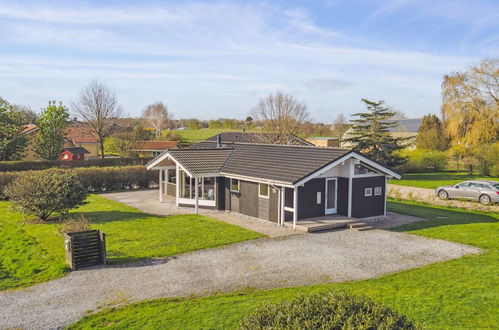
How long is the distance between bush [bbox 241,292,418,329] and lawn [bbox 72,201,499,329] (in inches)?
130

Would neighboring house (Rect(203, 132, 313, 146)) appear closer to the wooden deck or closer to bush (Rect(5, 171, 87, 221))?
the wooden deck

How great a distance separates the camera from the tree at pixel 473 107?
3759 cm

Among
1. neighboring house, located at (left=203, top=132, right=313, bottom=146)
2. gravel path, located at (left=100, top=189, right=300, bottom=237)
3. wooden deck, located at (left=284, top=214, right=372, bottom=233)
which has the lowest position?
gravel path, located at (left=100, top=189, right=300, bottom=237)

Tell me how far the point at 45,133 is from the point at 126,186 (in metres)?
14.6

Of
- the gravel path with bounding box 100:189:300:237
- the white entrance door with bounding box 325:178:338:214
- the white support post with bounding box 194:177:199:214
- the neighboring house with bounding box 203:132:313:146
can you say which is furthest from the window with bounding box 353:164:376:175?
the neighboring house with bounding box 203:132:313:146

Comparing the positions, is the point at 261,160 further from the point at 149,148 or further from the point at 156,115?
the point at 156,115

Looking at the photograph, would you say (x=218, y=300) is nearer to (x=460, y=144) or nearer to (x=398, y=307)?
(x=398, y=307)

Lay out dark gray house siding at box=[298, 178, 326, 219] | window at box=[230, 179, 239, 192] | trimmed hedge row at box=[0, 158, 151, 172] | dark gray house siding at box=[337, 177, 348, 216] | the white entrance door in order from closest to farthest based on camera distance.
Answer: dark gray house siding at box=[298, 178, 326, 219]
dark gray house siding at box=[337, 177, 348, 216]
the white entrance door
window at box=[230, 179, 239, 192]
trimmed hedge row at box=[0, 158, 151, 172]

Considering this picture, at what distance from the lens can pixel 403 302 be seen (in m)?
9.47

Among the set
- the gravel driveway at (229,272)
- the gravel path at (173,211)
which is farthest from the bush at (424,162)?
the gravel driveway at (229,272)

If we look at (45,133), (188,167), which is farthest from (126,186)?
(45,133)

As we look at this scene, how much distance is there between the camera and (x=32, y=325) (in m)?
8.55

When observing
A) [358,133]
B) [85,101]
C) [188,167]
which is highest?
[85,101]

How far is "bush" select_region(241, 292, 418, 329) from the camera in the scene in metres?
4.90
